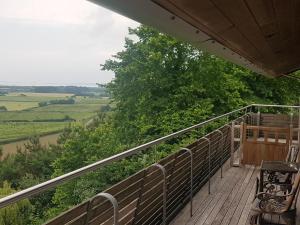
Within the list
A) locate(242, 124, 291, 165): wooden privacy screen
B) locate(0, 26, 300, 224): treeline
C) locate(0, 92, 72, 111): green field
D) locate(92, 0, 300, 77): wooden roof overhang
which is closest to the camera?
locate(92, 0, 300, 77): wooden roof overhang

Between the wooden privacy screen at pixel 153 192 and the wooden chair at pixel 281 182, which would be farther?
the wooden chair at pixel 281 182

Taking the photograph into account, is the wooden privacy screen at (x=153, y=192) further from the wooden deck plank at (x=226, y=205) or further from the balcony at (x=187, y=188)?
the wooden deck plank at (x=226, y=205)

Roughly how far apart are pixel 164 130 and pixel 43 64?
46.8 metres

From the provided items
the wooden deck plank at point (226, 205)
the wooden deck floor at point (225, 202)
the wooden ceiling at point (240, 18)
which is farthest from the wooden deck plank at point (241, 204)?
the wooden ceiling at point (240, 18)

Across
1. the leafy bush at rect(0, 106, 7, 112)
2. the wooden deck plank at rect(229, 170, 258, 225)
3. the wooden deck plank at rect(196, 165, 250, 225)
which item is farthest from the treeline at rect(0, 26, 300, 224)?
the leafy bush at rect(0, 106, 7, 112)

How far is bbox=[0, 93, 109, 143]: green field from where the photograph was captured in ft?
235

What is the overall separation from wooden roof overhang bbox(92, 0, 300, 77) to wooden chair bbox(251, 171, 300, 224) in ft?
5.94

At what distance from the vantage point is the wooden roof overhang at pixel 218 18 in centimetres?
113

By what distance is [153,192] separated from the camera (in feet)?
11.5

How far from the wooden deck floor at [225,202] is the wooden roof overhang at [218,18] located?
258cm

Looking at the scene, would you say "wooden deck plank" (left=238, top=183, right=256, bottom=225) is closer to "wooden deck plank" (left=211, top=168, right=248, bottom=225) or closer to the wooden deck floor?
the wooden deck floor

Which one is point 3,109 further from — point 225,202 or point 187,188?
point 225,202

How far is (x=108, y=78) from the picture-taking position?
1980cm

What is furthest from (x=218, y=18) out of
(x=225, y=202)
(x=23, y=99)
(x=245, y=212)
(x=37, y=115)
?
(x=23, y=99)
